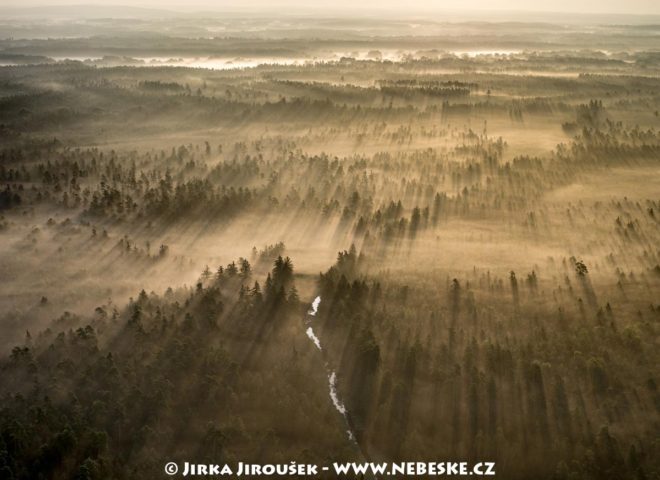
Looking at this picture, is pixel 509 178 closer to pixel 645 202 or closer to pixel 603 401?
pixel 645 202

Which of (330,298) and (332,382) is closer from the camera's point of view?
(332,382)

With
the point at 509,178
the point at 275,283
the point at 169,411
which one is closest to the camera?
the point at 169,411

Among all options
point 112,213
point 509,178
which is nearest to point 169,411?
point 112,213

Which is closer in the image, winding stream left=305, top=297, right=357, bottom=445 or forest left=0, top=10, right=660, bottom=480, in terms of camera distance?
forest left=0, top=10, right=660, bottom=480

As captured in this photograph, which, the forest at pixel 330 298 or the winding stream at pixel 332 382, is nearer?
the forest at pixel 330 298

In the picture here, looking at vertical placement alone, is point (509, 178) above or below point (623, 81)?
below

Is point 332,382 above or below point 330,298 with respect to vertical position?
below

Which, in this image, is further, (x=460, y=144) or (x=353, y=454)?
(x=460, y=144)

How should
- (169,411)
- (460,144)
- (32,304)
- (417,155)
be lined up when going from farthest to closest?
1. (460,144)
2. (417,155)
3. (32,304)
4. (169,411)
